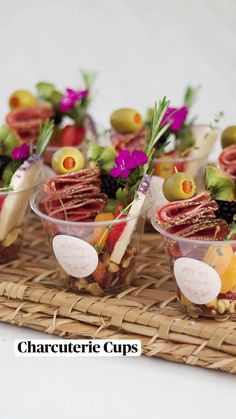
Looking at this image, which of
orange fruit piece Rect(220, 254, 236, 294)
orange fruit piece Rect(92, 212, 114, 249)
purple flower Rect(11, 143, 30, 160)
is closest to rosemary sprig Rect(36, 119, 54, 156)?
purple flower Rect(11, 143, 30, 160)

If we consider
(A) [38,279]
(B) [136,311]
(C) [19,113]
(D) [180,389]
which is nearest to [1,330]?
(A) [38,279]

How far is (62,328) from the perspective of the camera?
234cm

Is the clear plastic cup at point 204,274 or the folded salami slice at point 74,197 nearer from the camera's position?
the clear plastic cup at point 204,274

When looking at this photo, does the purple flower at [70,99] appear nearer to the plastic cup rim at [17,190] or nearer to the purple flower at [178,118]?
the purple flower at [178,118]

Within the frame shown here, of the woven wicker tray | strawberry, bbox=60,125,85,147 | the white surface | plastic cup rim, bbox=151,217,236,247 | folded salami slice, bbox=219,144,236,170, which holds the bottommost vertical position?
the white surface

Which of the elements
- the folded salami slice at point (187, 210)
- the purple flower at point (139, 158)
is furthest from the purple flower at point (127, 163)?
the folded salami slice at point (187, 210)

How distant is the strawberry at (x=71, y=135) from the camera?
312 cm

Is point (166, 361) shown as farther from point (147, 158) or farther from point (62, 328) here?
point (147, 158)

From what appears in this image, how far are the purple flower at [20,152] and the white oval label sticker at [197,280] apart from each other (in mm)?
679

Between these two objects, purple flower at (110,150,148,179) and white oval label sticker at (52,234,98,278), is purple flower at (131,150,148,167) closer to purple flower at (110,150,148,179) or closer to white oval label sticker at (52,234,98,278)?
purple flower at (110,150,148,179)

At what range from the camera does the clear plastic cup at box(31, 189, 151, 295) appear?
237 centimetres

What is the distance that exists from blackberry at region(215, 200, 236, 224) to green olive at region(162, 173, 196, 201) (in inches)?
3.5

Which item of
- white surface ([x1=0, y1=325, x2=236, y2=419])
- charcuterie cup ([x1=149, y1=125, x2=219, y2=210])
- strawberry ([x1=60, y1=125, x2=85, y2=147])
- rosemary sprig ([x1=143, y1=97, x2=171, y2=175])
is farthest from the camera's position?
strawberry ([x1=60, y1=125, x2=85, y2=147])

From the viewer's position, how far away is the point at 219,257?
2.19 m
